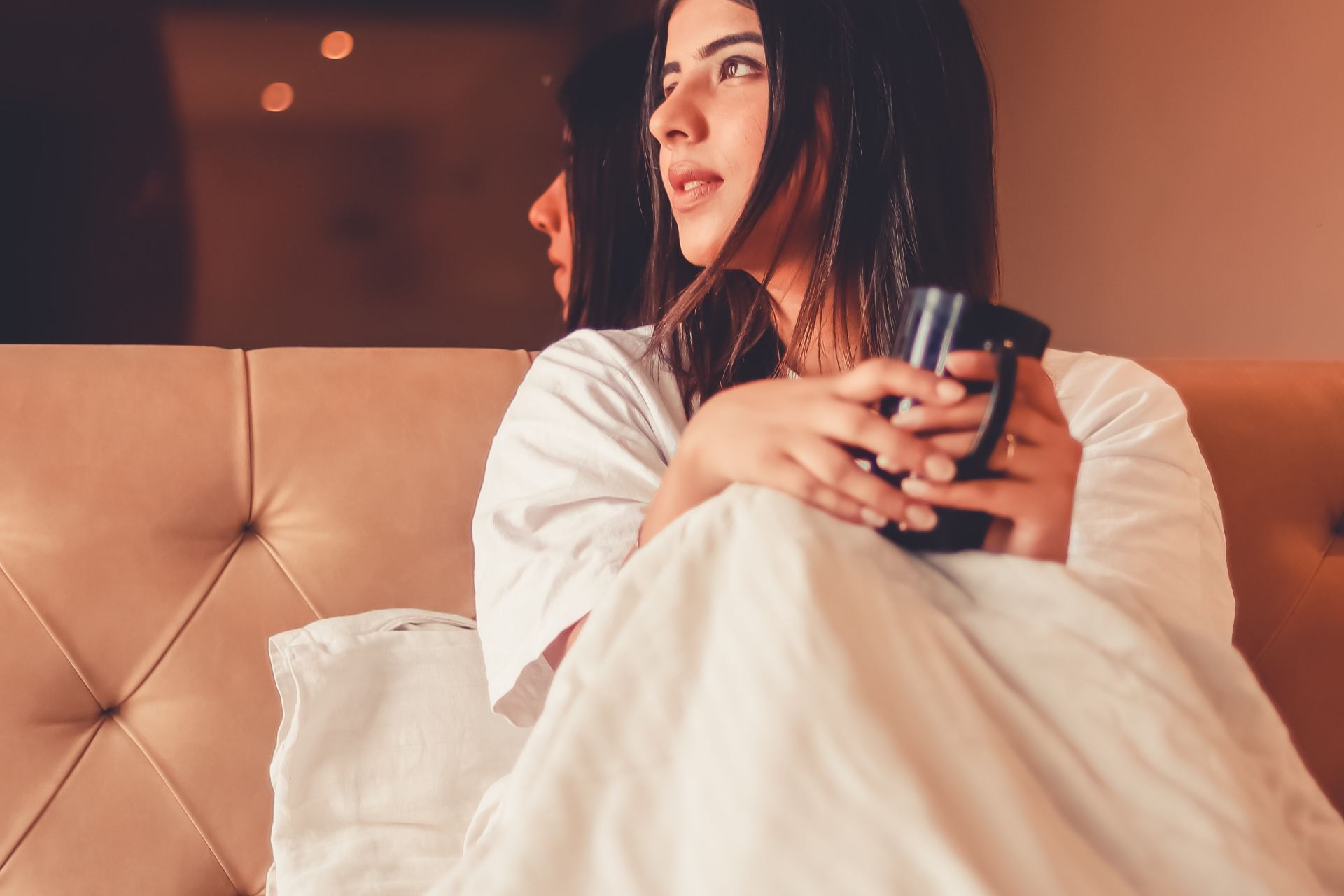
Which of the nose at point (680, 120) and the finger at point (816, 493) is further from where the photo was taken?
the nose at point (680, 120)

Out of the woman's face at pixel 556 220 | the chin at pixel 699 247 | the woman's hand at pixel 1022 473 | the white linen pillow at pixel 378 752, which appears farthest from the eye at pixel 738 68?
the white linen pillow at pixel 378 752

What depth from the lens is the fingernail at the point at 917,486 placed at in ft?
1.58

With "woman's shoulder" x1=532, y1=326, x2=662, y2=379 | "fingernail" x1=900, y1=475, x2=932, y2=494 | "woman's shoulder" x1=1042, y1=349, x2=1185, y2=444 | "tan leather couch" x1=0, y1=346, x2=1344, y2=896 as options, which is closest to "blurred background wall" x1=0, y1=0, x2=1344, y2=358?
"tan leather couch" x1=0, y1=346, x2=1344, y2=896

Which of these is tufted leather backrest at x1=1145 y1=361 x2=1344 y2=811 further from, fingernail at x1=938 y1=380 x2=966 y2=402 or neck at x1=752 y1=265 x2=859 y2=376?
fingernail at x1=938 y1=380 x2=966 y2=402

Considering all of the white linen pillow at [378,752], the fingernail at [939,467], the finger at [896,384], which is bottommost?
the white linen pillow at [378,752]

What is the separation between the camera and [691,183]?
35.1 inches

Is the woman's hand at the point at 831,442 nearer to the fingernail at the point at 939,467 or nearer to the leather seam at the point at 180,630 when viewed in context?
the fingernail at the point at 939,467

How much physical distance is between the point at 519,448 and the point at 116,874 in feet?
1.59

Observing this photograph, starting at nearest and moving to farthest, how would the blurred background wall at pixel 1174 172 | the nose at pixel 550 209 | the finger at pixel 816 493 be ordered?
the finger at pixel 816 493, the nose at pixel 550 209, the blurred background wall at pixel 1174 172

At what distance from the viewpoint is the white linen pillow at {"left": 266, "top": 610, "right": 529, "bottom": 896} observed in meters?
0.76

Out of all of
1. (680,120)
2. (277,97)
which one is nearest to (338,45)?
(277,97)

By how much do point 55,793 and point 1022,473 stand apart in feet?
2.64

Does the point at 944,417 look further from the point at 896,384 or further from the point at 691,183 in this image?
the point at 691,183

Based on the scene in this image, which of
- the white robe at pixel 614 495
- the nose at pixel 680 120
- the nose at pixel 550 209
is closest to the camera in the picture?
the white robe at pixel 614 495
